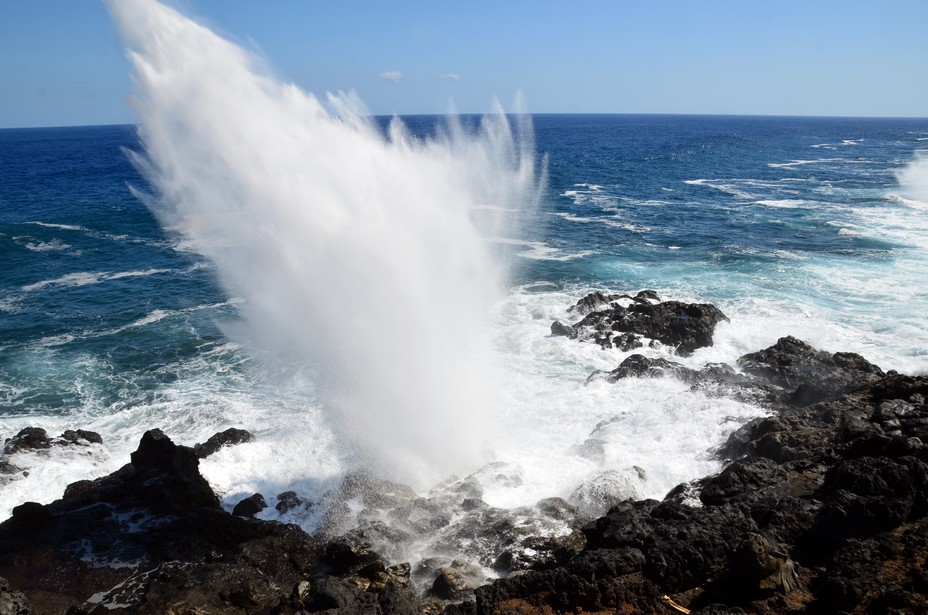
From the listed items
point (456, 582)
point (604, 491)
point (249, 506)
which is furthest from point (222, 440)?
point (604, 491)

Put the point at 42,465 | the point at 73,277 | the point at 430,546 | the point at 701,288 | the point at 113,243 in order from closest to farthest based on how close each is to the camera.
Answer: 1. the point at 430,546
2. the point at 42,465
3. the point at 701,288
4. the point at 73,277
5. the point at 113,243

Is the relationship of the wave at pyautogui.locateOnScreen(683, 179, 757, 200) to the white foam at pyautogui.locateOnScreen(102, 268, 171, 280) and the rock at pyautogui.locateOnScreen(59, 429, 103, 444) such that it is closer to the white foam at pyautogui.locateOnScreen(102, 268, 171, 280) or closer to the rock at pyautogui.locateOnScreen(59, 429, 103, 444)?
the white foam at pyautogui.locateOnScreen(102, 268, 171, 280)

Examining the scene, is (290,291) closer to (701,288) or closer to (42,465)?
(42,465)

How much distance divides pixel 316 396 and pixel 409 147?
551 inches

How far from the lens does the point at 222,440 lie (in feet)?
63.2

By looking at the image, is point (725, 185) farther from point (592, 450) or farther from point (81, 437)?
point (81, 437)

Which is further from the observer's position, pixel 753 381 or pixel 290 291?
pixel 290 291

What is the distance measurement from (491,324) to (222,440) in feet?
44.4

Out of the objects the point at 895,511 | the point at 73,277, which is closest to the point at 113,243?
the point at 73,277

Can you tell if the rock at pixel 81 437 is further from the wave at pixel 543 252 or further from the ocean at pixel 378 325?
the wave at pixel 543 252

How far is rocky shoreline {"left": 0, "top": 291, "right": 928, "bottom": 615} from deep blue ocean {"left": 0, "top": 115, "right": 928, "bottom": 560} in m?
1.70

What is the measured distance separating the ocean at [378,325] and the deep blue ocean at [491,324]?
11 cm

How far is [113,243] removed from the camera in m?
45.1

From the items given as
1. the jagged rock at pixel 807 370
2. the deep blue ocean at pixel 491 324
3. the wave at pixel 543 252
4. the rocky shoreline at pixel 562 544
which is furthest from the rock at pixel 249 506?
the wave at pixel 543 252
